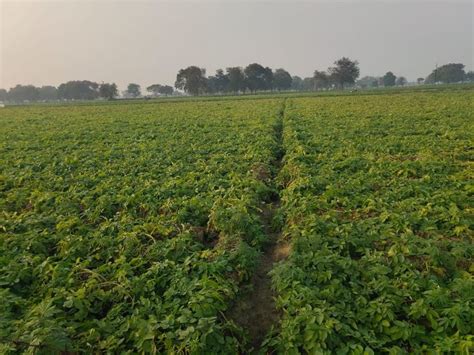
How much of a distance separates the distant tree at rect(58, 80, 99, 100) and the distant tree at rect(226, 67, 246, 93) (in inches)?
2553

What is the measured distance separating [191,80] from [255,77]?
70.4 feet

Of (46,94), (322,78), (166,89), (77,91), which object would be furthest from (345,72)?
(46,94)

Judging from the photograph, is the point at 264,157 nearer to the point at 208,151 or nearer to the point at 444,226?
the point at 208,151

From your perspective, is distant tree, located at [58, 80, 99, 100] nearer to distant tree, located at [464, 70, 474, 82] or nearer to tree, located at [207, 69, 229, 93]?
tree, located at [207, 69, 229, 93]

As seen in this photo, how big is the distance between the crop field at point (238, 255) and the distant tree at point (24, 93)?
596 feet

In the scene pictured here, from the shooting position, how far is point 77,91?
478 feet

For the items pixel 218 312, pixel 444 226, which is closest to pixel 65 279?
pixel 218 312

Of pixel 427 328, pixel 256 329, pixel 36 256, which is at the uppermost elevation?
pixel 36 256

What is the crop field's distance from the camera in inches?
153

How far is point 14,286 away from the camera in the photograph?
4.95 metres

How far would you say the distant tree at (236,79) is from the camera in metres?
113

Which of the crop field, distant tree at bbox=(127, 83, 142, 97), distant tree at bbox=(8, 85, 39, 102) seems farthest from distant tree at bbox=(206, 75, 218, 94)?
the crop field

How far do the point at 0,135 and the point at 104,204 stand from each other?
16798 millimetres

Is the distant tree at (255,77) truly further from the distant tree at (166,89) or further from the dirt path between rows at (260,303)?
the dirt path between rows at (260,303)
